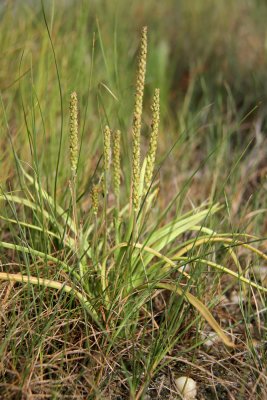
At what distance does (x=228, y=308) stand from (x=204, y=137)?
1268 mm

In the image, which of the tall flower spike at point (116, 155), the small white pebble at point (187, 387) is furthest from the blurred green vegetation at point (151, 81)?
the small white pebble at point (187, 387)

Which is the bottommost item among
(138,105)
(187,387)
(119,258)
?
(187,387)

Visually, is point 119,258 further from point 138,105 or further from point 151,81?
point 151,81

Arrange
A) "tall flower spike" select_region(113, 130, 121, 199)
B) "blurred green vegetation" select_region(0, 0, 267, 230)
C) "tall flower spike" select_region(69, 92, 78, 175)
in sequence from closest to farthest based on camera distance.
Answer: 1. "tall flower spike" select_region(69, 92, 78, 175)
2. "tall flower spike" select_region(113, 130, 121, 199)
3. "blurred green vegetation" select_region(0, 0, 267, 230)

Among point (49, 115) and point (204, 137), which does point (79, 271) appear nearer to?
point (49, 115)

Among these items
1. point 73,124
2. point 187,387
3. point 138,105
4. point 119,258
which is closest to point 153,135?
point 138,105

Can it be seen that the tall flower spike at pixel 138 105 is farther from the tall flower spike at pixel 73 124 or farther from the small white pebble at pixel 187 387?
the small white pebble at pixel 187 387

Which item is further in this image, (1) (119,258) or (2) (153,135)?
(1) (119,258)

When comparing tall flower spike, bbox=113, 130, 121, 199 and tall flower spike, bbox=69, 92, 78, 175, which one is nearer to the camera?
tall flower spike, bbox=69, 92, 78, 175

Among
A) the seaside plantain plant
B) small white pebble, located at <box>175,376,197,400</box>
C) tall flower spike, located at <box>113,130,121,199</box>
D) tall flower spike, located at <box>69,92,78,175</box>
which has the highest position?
tall flower spike, located at <box>69,92,78,175</box>

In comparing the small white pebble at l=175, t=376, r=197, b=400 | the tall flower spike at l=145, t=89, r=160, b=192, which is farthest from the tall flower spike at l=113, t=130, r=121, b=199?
the small white pebble at l=175, t=376, r=197, b=400

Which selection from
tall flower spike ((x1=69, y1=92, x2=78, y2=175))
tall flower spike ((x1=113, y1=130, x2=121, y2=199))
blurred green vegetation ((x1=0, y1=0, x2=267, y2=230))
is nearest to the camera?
tall flower spike ((x1=69, y1=92, x2=78, y2=175))

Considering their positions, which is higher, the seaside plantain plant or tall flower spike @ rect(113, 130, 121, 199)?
tall flower spike @ rect(113, 130, 121, 199)

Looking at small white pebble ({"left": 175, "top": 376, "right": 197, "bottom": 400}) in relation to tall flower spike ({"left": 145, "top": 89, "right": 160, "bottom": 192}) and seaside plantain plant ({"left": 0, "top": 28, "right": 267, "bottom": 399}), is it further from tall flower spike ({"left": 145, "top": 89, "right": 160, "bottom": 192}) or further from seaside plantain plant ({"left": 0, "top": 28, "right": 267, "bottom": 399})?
tall flower spike ({"left": 145, "top": 89, "right": 160, "bottom": 192})
